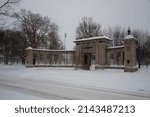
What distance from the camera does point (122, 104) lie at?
266 inches

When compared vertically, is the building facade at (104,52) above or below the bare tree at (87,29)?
below

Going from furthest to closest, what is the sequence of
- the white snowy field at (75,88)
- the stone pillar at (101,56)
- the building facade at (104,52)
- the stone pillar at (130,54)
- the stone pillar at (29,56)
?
1. the stone pillar at (29,56)
2. the stone pillar at (101,56)
3. the building facade at (104,52)
4. the stone pillar at (130,54)
5. the white snowy field at (75,88)

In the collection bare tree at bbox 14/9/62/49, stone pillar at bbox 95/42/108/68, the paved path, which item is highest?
bare tree at bbox 14/9/62/49

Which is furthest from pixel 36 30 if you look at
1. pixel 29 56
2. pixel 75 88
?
pixel 75 88

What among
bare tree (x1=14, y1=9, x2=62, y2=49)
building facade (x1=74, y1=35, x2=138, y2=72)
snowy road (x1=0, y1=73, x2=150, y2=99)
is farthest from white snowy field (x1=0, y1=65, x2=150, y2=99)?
bare tree (x1=14, y1=9, x2=62, y2=49)

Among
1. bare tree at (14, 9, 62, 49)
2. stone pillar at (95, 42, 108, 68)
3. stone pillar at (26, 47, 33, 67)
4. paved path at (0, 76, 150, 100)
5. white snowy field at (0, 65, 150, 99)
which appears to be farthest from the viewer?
bare tree at (14, 9, 62, 49)

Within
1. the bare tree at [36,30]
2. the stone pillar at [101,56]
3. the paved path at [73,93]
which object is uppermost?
the bare tree at [36,30]

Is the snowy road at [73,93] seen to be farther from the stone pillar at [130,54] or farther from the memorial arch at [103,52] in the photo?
the memorial arch at [103,52]

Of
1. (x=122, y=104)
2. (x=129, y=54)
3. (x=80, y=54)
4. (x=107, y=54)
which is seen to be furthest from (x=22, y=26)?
(x=122, y=104)

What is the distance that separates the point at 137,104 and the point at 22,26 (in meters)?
44.7

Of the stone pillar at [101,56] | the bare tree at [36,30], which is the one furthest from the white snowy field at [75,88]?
the bare tree at [36,30]

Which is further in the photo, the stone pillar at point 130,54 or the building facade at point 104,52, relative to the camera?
the building facade at point 104,52

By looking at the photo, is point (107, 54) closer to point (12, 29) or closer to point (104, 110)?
point (104, 110)

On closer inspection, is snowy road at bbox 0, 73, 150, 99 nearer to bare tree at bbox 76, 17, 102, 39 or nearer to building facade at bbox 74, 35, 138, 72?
building facade at bbox 74, 35, 138, 72
